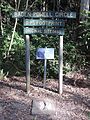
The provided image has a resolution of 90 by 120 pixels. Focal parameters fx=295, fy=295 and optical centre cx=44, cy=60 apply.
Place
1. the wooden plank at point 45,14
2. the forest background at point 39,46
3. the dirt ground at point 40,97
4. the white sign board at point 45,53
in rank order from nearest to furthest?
the dirt ground at point 40,97 < the wooden plank at point 45,14 < the white sign board at point 45,53 < the forest background at point 39,46

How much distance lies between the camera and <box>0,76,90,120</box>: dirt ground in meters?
4.85

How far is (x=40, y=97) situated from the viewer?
5.52 metres

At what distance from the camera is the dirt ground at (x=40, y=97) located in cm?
485

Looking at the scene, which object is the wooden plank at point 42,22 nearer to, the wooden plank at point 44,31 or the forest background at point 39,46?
the wooden plank at point 44,31

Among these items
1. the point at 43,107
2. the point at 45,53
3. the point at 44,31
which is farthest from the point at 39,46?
the point at 43,107

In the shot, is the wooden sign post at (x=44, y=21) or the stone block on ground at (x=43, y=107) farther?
the wooden sign post at (x=44, y=21)

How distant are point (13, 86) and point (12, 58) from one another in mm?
1149

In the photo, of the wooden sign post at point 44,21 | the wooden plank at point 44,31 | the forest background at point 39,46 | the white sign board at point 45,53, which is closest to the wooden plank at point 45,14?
the wooden sign post at point 44,21

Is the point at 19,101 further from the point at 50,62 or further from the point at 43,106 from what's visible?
the point at 50,62

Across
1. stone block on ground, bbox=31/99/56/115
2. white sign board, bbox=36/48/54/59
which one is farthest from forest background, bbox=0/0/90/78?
stone block on ground, bbox=31/99/56/115

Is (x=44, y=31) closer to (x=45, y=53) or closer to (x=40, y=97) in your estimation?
(x=45, y=53)

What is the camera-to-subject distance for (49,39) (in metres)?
7.33

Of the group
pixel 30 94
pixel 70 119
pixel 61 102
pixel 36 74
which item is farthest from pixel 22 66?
pixel 70 119

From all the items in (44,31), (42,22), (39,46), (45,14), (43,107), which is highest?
(45,14)
